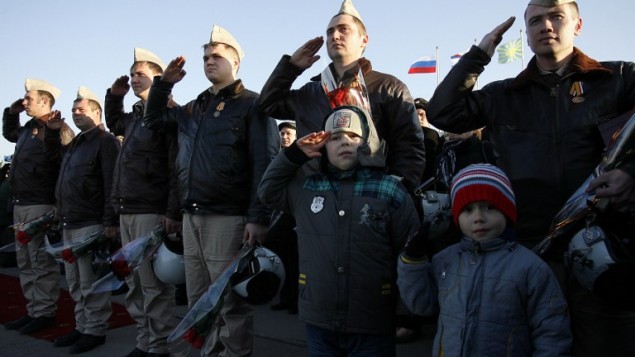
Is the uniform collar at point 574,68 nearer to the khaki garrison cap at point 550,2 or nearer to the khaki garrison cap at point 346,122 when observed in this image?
the khaki garrison cap at point 550,2

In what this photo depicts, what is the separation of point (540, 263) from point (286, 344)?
286 cm

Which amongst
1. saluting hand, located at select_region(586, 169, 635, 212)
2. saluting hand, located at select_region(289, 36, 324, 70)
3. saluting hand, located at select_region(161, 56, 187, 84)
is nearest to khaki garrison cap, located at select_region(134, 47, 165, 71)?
saluting hand, located at select_region(161, 56, 187, 84)

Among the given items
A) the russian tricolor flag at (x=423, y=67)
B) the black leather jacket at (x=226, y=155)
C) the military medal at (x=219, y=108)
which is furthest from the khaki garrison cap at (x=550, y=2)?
the russian tricolor flag at (x=423, y=67)

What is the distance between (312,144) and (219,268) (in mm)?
1214

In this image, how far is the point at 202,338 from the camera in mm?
2588

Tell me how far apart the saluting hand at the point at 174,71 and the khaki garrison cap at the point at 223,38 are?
1.31ft

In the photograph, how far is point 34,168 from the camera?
4992 mm

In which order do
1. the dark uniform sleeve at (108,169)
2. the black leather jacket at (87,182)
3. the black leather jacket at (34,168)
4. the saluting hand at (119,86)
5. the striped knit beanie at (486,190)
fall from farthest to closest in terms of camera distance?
the black leather jacket at (34,168), the saluting hand at (119,86), the black leather jacket at (87,182), the dark uniform sleeve at (108,169), the striped knit beanie at (486,190)

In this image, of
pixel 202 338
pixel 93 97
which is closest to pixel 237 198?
pixel 202 338

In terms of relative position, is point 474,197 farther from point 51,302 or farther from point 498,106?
point 51,302

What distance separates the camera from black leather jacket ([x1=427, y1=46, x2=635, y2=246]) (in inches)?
74.7

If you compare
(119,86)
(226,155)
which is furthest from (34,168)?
(226,155)

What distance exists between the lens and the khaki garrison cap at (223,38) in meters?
3.29

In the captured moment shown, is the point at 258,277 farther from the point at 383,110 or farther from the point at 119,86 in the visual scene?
the point at 119,86
